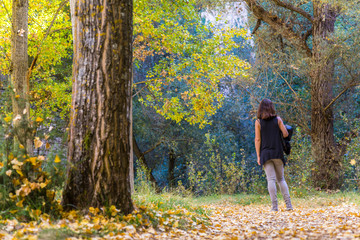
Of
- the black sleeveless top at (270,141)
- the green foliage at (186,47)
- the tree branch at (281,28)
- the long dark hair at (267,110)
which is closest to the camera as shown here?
the black sleeveless top at (270,141)

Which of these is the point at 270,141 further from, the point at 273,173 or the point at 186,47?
the point at 186,47

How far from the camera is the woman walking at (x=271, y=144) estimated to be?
20.3 ft

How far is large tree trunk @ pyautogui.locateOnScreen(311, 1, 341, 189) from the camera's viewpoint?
10.4 m

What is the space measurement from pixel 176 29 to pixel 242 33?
6.23ft

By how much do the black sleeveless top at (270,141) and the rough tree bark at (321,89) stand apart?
4811 millimetres

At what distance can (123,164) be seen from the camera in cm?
423

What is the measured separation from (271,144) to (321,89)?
5.27 m

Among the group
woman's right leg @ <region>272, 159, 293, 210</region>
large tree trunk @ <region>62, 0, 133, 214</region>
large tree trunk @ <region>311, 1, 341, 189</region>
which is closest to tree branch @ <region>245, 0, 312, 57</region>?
large tree trunk @ <region>311, 1, 341, 189</region>

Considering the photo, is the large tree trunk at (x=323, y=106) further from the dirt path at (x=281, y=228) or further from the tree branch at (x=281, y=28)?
the dirt path at (x=281, y=228)

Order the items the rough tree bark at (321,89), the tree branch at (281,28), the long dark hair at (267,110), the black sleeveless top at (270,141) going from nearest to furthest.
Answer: the black sleeveless top at (270,141), the long dark hair at (267,110), the rough tree bark at (321,89), the tree branch at (281,28)

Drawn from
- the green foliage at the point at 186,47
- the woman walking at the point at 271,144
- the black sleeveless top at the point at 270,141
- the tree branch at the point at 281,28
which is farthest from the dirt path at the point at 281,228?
the tree branch at the point at 281,28

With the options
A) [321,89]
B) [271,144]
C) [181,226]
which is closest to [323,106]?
[321,89]

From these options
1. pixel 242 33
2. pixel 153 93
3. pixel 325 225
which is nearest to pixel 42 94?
pixel 153 93

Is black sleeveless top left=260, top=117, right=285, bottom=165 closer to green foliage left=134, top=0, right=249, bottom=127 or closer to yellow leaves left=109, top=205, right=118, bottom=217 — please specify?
yellow leaves left=109, top=205, right=118, bottom=217
